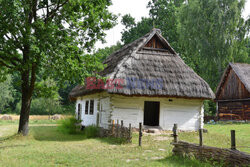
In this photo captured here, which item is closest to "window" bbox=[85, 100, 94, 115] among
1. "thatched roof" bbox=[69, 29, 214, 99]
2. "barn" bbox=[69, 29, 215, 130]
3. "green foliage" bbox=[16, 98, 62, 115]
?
"barn" bbox=[69, 29, 215, 130]

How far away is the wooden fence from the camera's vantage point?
5855mm

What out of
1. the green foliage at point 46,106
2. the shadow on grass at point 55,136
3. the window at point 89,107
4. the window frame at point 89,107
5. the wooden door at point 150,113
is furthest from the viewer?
the green foliage at point 46,106

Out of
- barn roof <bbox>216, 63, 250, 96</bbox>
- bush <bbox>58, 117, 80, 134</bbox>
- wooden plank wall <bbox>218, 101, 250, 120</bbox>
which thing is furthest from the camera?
wooden plank wall <bbox>218, 101, 250, 120</bbox>

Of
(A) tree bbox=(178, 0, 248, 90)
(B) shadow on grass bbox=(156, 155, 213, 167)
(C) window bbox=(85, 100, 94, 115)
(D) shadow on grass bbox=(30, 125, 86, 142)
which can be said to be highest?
(A) tree bbox=(178, 0, 248, 90)

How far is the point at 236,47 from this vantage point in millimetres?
27859

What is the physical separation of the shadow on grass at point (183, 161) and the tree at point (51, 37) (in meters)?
5.49

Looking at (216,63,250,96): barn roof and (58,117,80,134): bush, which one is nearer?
(58,117,80,134): bush

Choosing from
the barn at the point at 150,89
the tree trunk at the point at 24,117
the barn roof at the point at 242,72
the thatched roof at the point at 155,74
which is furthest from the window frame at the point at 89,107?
the barn roof at the point at 242,72

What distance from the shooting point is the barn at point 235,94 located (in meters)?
23.2

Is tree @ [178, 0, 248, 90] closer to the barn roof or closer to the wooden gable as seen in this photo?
the barn roof

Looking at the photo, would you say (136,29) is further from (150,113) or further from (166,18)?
(150,113)

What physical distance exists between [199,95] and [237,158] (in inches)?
332

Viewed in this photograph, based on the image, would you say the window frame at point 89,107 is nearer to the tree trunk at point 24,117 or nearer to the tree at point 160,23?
the tree trunk at point 24,117

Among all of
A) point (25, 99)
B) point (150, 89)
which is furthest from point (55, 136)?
point (150, 89)
